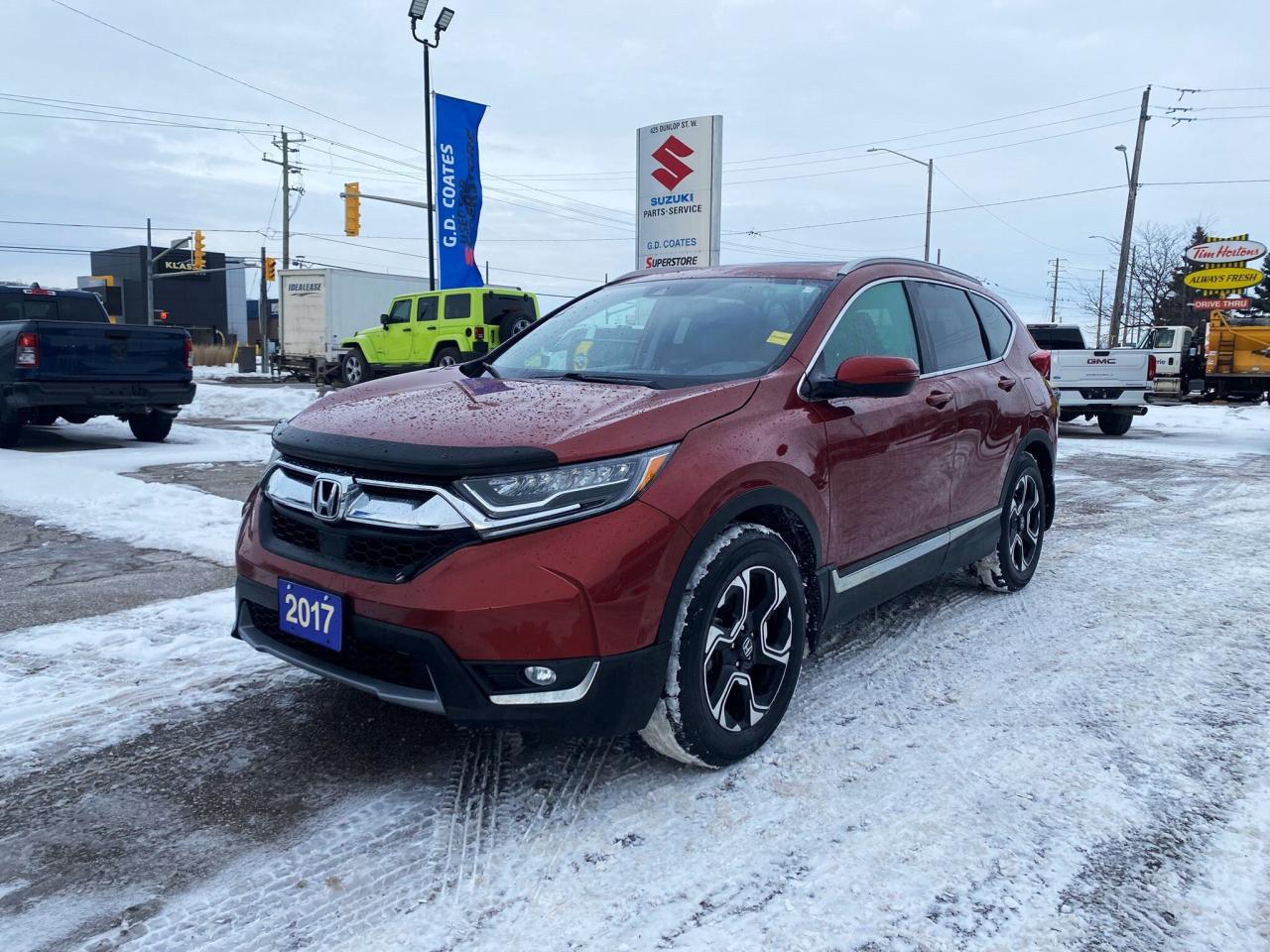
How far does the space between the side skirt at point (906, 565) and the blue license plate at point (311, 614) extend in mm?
1727

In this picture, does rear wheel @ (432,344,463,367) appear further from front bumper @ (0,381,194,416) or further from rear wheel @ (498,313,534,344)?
front bumper @ (0,381,194,416)

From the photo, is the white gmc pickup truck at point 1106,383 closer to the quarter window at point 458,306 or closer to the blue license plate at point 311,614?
the quarter window at point 458,306

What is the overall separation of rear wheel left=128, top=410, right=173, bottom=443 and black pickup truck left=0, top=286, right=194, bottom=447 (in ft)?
0.31

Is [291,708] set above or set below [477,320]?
below

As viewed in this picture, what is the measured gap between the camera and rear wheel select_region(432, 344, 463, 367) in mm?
19984

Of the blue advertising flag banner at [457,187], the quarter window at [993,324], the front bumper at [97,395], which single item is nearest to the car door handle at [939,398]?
the quarter window at [993,324]

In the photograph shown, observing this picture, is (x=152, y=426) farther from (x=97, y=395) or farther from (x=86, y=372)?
(x=86, y=372)

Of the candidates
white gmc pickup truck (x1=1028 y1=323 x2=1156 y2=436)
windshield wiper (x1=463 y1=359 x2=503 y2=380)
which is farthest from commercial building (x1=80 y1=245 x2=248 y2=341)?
windshield wiper (x1=463 y1=359 x2=503 y2=380)

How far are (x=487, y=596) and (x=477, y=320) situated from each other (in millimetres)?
17541

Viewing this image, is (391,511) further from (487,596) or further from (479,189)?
(479,189)

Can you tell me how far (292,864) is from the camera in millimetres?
2447

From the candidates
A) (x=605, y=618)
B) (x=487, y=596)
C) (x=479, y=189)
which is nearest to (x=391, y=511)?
(x=487, y=596)

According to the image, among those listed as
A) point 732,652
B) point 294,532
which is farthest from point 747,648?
point 294,532

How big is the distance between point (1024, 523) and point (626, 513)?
3.52 meters
